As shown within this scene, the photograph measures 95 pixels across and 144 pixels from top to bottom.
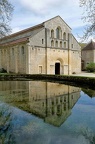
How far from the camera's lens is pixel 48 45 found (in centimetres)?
3481

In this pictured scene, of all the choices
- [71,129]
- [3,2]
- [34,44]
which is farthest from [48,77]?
[71,129]

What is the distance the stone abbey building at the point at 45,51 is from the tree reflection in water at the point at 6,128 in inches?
912

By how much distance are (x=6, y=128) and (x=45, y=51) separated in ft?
91.6

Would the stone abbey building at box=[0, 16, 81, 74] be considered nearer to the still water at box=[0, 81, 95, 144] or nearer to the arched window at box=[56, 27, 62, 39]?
the arched window at box=[56, 27, 62, 39]

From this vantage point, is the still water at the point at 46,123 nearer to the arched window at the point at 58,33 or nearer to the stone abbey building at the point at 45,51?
the stone abbey building at the point at 45,51

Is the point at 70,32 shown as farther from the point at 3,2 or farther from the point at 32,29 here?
the point at 3,2

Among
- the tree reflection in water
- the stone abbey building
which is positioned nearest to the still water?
the tree reflection in water

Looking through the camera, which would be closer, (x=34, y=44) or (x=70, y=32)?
(x=34, y=44)

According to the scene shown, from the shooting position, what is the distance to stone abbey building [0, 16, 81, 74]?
33031mm

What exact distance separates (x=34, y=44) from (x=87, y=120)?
1015 inches

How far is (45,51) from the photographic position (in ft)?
113

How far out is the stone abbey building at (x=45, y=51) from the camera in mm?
33031

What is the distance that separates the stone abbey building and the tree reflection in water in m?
23.2

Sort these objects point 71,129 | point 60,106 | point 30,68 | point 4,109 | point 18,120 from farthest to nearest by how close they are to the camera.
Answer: point 30,68 < point 60,106 < point 4,109 < point 18,120 < point 71,129
